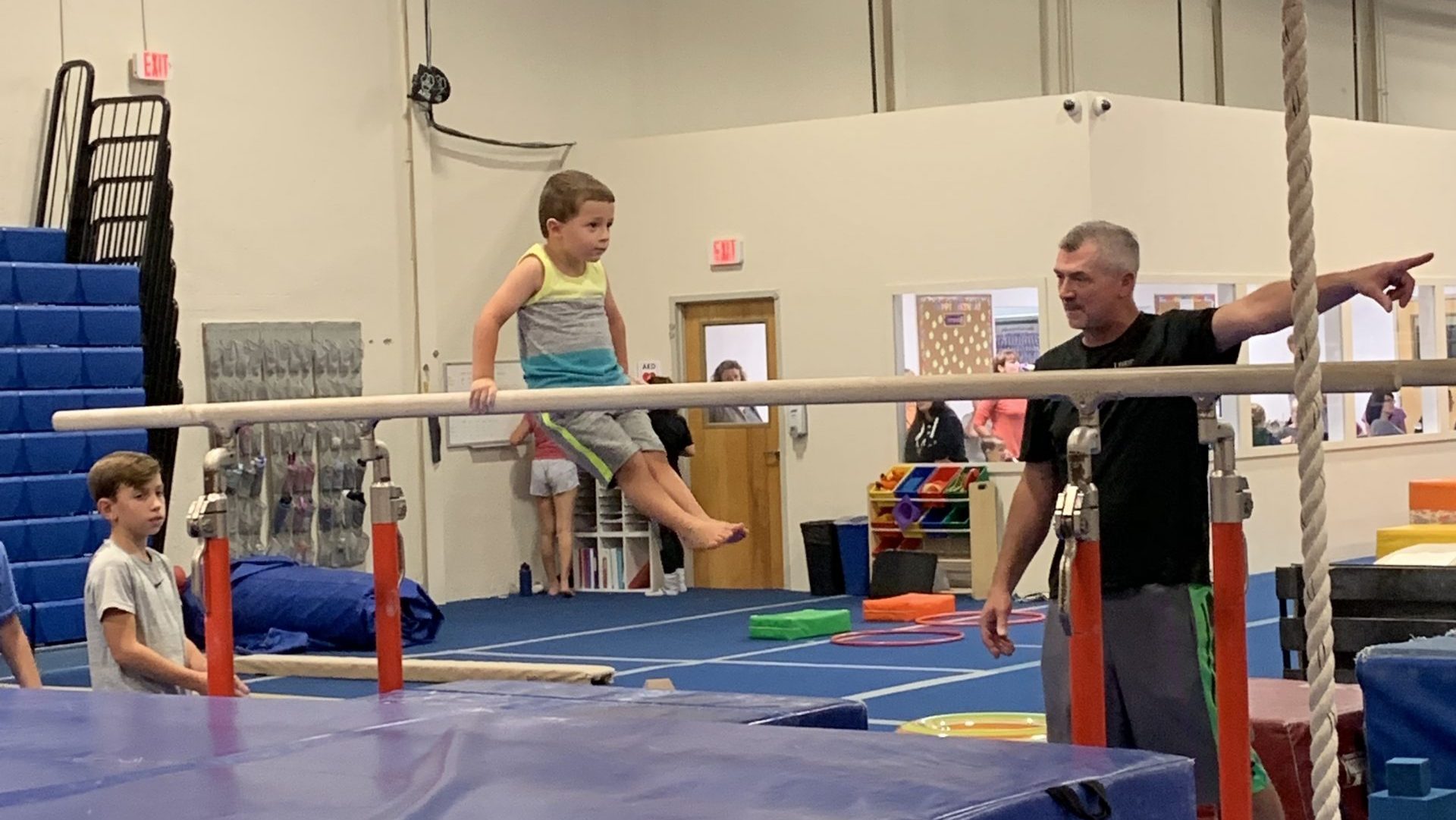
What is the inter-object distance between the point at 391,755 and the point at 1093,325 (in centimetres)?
185

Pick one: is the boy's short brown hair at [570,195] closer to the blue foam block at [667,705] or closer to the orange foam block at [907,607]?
the blue foam block at [667,705]

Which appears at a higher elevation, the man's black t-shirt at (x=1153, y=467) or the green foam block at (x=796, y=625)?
the man's black t-shirt at (x=1153, y=467)

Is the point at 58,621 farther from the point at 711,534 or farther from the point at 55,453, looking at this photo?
the point at 711,534

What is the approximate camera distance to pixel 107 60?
12586 mm

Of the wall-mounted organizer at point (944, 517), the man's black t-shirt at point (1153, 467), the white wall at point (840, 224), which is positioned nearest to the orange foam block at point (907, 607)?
the wall-mounted organizer at point (944, 517)

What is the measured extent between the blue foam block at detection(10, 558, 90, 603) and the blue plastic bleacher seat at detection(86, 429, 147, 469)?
666 millimetres

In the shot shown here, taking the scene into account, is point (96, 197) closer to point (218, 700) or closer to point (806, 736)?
point (218, 700)

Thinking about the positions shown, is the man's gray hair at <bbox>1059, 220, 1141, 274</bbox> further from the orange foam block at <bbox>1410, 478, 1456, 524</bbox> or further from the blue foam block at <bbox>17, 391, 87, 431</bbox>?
the blue foam block at <bbox>17, 391, 87, 431</bbox>

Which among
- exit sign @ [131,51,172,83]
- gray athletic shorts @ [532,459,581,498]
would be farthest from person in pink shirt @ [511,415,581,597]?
exit sign @ [131,51,172,83]

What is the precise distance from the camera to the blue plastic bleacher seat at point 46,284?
37.1 ft

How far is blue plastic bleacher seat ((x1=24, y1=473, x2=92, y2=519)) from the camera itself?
1112 centimetres

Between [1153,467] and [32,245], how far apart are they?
916cm

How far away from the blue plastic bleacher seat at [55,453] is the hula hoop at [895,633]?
4.64 meters

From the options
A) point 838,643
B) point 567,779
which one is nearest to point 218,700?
point 567,779
